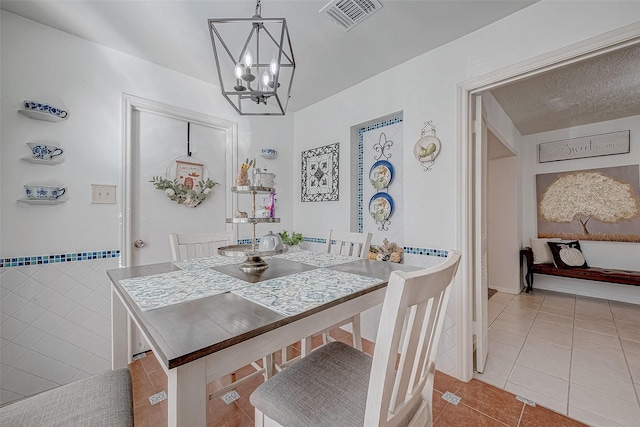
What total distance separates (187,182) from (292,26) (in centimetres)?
162

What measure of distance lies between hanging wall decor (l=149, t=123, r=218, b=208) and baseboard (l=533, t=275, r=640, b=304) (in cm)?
506

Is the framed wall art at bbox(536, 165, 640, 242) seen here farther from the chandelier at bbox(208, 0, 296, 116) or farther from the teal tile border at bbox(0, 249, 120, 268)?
the teal tile border at bbox(0, 249, 120, 268)

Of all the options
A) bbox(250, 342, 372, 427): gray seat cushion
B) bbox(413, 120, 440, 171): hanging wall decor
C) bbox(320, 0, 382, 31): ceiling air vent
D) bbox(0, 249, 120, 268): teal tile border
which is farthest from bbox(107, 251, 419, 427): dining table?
bbox(320, 0, 382, 31): ceiling air vent

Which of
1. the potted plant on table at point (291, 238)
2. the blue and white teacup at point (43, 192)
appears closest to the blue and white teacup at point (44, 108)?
the blue and white teacup at point (43, 192)

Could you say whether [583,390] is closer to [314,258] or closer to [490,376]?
[490,376]

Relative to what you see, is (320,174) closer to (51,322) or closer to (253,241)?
(253,241)

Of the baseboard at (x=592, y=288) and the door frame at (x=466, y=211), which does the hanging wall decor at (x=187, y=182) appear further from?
the baseboard at (x=592, y=288)

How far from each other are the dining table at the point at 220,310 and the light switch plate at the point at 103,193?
98cm

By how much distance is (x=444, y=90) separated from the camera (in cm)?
195

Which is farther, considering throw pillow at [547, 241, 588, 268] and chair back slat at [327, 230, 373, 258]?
throw pillow at [547, 241, 588, 268]

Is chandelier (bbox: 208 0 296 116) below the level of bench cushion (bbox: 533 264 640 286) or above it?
above

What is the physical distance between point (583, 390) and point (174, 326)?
255 cm

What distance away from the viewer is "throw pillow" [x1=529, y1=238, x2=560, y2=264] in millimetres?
3809

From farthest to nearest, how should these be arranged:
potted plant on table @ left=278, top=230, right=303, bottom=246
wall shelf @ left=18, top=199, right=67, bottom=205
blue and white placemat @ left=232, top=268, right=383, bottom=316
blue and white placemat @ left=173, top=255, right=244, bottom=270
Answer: potted plant on table @ left=278, top=230, right=303, bottom=246 → wall shelf @ left=18, top=199, right=67, bottom=205 → blue and white placemat @ left=173, top=255, right=244, bottom=270 → blue and white placemat @ left=232, top=268, right=383, bottom=316
